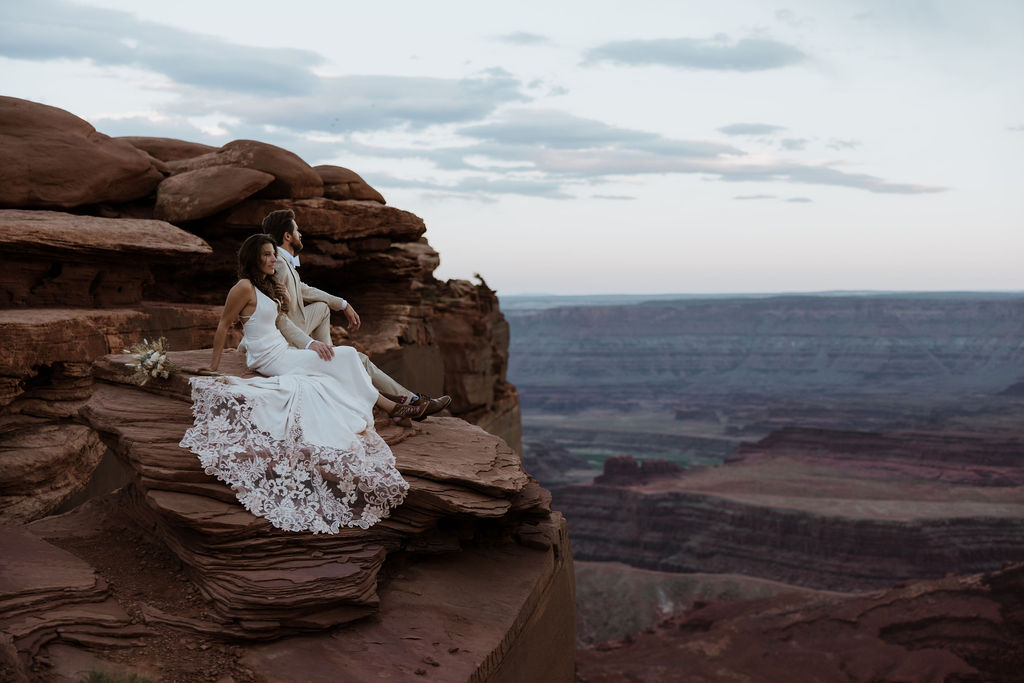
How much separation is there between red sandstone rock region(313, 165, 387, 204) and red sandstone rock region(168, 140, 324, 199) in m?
0.87

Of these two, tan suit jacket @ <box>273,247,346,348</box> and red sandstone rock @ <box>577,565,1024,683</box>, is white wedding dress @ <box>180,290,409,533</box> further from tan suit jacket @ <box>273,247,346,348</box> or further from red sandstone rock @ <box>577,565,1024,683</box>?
red sandstone rock @ <box>577,565,1024,683</box>

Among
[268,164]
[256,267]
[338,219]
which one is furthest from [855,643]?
[256,267]

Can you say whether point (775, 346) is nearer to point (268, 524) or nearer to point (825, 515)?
point (825, 515)

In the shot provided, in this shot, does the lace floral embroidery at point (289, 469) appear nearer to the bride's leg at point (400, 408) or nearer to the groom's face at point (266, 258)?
the bride's leg at point (400, 408)

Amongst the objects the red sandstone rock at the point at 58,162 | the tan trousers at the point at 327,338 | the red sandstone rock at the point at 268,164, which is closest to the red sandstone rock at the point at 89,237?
the red sandstone rock at the point at 58,162

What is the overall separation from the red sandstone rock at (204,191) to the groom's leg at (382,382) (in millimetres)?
7697

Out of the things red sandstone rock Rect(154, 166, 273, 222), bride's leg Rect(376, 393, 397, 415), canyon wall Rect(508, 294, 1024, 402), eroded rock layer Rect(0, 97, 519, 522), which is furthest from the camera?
canyon wall Rect(508, 294, 1024, 402)

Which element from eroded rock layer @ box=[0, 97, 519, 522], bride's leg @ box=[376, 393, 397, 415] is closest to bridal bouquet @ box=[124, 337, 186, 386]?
bride's leg @ box=[376, 393, 397, 415]

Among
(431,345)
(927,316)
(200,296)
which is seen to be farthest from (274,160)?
(927,316)

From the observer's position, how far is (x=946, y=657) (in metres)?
27.2

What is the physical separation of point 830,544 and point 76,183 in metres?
47.3

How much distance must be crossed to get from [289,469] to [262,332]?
1763 mm

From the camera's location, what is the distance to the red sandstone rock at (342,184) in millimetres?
18797

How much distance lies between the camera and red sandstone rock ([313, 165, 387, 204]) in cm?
1880
